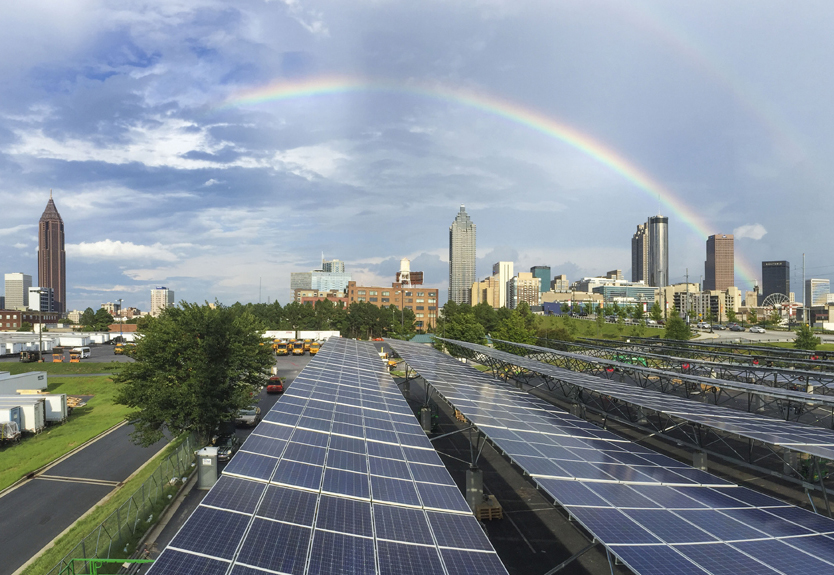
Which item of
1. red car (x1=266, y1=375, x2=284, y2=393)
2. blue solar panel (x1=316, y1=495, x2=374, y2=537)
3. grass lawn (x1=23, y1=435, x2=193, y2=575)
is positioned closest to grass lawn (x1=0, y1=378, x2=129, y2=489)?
grass lawn (x1=23, y1=435, x2=193, y2=575)

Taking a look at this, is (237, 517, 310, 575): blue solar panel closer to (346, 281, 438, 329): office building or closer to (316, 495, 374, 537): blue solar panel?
(316, 495, 374, 537): blue solar panel

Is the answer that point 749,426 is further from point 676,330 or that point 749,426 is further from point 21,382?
point 676,330

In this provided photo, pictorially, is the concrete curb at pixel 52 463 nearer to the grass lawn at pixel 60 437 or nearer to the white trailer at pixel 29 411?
the grass lawn at pixel 60 437

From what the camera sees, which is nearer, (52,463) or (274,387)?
(52,463)

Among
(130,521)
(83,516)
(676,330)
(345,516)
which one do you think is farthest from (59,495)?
(676,330)

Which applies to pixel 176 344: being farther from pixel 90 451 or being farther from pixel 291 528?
pixel 291 528

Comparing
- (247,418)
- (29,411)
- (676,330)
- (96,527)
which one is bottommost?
(247,418)

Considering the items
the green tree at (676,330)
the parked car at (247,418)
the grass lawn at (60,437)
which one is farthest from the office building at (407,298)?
the parked car at (247,418)
